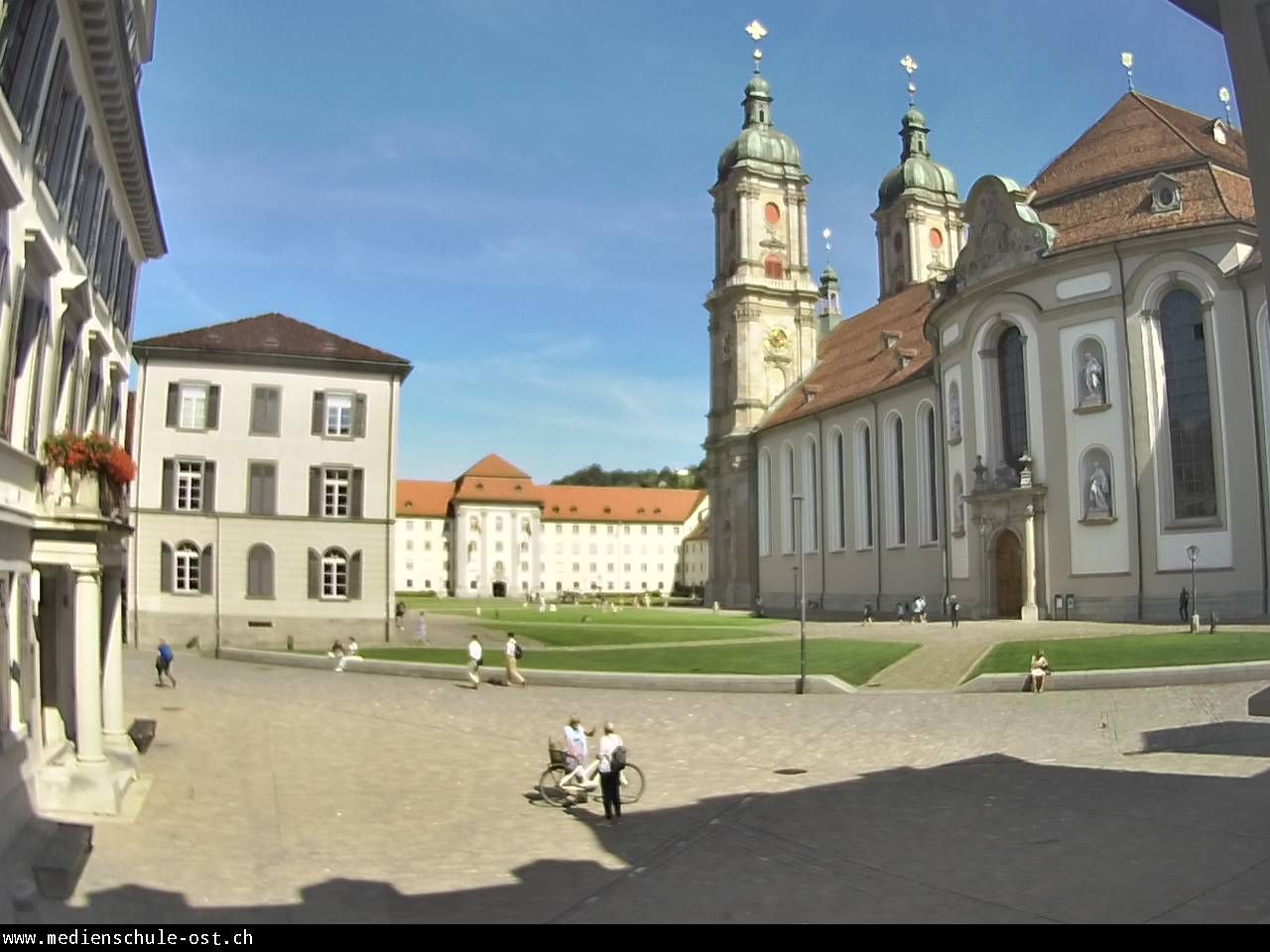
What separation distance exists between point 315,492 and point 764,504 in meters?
39.1

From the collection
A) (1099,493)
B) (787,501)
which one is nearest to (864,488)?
(787,501)

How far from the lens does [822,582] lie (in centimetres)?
6738

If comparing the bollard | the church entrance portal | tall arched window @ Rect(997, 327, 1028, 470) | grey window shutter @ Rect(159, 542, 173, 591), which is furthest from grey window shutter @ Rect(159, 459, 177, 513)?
the bollard

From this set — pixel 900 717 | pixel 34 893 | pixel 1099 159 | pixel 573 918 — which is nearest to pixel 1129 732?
pixel 900 717

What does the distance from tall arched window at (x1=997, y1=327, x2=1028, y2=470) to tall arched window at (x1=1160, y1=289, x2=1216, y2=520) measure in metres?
5.96

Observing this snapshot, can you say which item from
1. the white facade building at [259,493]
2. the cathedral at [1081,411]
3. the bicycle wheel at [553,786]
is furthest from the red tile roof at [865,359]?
the bicycle wheel at [553,786]

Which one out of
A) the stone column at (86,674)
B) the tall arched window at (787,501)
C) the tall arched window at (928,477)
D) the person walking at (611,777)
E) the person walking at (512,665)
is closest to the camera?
the person walking at (611,777)

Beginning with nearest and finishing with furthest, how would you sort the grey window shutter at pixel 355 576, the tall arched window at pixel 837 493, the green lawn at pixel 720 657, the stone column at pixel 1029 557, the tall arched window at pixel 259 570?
the green lawn at pixel 720 657 < the tall arched window at pixel 259 570 < the grey window shutter at pixel 355 576 < the stone column at pixel 1029 557 < the tall arched window at pixel 837 493

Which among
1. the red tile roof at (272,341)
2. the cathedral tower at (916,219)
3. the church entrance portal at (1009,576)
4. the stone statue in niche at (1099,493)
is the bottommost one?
the church entrance portal at (1009,576)

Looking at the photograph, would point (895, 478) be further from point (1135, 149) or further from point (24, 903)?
point (24, 903)

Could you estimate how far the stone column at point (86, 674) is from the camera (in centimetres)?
1549

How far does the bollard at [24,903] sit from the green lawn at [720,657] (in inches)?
872

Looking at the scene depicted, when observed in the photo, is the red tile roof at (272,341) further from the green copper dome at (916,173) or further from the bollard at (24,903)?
the green copper dome at (916,173)

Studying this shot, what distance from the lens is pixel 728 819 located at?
14.9 m
